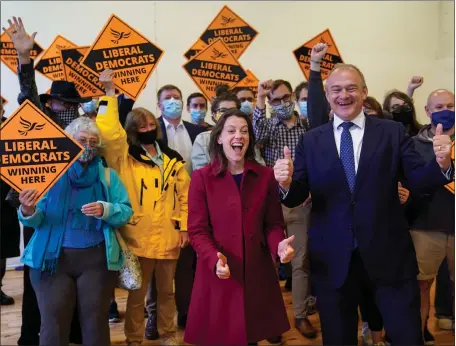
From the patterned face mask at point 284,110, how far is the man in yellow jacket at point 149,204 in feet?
2.66

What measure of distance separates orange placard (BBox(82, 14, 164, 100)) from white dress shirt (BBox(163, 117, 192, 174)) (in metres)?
0.47

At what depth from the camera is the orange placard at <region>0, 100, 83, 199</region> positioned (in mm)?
2137

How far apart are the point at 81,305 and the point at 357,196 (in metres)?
1.49

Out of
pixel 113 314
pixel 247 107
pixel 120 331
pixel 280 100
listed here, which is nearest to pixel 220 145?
pixel 280 100

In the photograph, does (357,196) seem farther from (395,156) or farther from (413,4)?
(413,4)

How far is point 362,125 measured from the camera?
6.52 feet

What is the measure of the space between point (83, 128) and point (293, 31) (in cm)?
463

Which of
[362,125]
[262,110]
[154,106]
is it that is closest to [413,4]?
[154,106]

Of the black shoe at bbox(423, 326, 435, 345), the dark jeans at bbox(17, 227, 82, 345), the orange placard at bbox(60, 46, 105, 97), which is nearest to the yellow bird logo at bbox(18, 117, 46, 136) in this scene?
the dark jeans at bbox(17, 227, 82, 345)

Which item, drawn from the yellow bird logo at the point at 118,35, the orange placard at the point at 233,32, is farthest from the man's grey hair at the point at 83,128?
the orange placard at the point at 233,32

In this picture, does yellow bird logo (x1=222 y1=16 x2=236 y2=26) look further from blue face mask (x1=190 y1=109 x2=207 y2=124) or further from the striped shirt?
the striped shirt

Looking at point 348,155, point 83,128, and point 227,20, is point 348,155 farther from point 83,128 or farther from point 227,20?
point 227,20

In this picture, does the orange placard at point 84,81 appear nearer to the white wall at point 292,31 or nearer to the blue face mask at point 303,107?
the blue face mask at point 303,107

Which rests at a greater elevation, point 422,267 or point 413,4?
point 413,4
